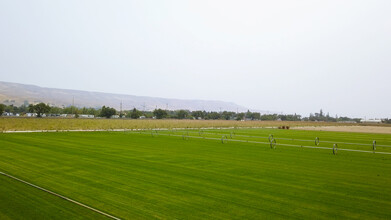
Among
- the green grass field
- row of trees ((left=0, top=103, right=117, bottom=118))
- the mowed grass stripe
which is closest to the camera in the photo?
the mowed grass stripe

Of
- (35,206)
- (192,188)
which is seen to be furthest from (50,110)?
(35,206)

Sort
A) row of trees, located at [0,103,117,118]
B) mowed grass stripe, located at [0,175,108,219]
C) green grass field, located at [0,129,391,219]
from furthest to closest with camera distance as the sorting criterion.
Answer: row of trees, located at [0,103,117,118], green grass field, located at [0,129,391,219], mowed grass stripe, located at [0,175,108,219]

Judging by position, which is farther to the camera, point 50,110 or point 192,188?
point 50,110

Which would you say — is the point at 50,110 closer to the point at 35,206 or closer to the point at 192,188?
the point at 192,188

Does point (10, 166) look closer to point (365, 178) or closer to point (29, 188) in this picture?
point (29, 188)

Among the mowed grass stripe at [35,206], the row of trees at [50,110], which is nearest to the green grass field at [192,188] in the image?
the mowed grass stripe at [35,206]

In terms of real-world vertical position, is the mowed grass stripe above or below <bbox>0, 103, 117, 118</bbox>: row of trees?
below

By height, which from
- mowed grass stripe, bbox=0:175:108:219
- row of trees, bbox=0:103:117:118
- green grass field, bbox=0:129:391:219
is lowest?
mowed grass stripe, bbox=0:175:108:219

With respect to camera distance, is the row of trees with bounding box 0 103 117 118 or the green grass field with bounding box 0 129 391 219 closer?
the green grass field with bounding box 0 129 391 219

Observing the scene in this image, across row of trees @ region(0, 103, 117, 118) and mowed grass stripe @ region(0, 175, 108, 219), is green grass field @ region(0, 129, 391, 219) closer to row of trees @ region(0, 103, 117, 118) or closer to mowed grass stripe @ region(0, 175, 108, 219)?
mowed grass stripe @ region(0, 175, 108, 219)

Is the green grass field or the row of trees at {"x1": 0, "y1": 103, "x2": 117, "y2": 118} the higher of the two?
the row of trees at {"x1": 0, "y1": 103, "x2": 117, "y2": 118}

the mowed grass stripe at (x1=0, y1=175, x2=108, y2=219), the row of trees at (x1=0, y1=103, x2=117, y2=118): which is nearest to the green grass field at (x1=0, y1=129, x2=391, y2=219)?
the mowed grass stripe at (x1=0, y1=175, x2=108, y2=219)

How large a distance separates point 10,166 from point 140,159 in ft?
19.9

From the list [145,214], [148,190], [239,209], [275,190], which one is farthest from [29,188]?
[275,190]
